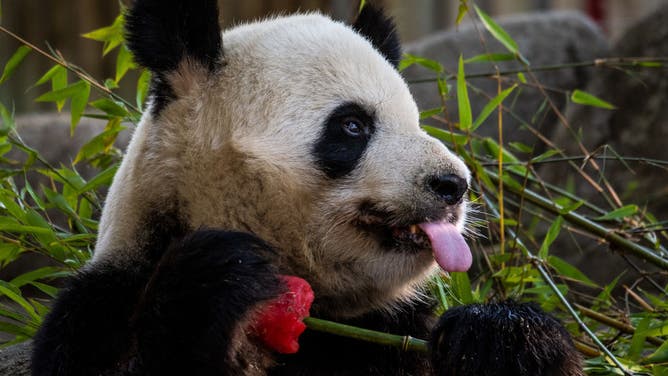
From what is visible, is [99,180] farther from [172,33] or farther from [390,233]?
[390,233]

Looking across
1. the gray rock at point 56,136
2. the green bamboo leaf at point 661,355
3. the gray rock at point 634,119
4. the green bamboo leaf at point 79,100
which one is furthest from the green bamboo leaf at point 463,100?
the gray rock at point 56,136

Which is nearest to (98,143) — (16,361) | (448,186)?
(16,361)

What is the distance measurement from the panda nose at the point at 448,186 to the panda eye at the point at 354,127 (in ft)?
0.71

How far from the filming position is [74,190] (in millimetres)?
3070

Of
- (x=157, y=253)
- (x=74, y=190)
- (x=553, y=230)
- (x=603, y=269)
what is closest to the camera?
(x=157, y=253)

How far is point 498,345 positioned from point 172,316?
65 cm

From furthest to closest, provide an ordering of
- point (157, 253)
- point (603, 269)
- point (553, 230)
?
point (603, 269) → point (553, 230) → point (157, 253)

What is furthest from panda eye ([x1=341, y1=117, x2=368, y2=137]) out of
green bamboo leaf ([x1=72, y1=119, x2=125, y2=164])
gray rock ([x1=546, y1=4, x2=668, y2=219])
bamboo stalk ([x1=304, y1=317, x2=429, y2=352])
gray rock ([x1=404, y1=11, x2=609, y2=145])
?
gray rock ([x1=404, y1=11, x2=609, y2=145])

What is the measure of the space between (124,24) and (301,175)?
0.52 meters

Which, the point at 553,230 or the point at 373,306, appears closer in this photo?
the point at 373,306

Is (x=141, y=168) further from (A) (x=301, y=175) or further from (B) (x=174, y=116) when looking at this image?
(A) (x=301, y=175)

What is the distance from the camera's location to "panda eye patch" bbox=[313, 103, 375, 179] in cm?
221

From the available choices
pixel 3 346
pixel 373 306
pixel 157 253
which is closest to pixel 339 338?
pixel 373 306

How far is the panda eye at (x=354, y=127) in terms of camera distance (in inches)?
87.8
